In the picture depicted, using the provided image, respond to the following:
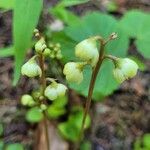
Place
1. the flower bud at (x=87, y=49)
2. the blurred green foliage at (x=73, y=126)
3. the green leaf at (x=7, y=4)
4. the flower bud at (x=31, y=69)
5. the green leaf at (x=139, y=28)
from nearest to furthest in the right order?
the flower bud at (x=87, y=49), the flower bud at (x=31, y=69), the green leaf at (x=7, y=4), the blurred green foliage at (x=73, y=126), the green leaf at (x=139, y=28)

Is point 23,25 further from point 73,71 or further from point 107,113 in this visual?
point 107,113

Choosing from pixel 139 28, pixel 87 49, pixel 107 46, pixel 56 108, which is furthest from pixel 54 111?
pixel 87 49

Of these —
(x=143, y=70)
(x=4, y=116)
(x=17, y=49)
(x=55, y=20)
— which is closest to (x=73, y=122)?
(x=4, y=116)

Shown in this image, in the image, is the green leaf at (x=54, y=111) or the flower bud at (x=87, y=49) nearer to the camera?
the flower bud at (x=87, y=49)

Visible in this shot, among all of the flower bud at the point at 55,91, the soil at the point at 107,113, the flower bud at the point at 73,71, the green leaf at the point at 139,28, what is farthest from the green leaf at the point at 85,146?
the flower bud at the point at 73,71

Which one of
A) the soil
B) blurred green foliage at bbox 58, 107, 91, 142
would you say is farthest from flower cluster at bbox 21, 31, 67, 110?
the soil

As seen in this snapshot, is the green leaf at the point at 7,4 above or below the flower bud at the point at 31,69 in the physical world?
below

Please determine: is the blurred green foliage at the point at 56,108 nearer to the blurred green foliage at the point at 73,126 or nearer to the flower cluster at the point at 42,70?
the blurred green foliage at the point at 73,126

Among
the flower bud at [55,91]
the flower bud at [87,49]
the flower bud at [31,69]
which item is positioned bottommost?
the flower bud at [55,91]
